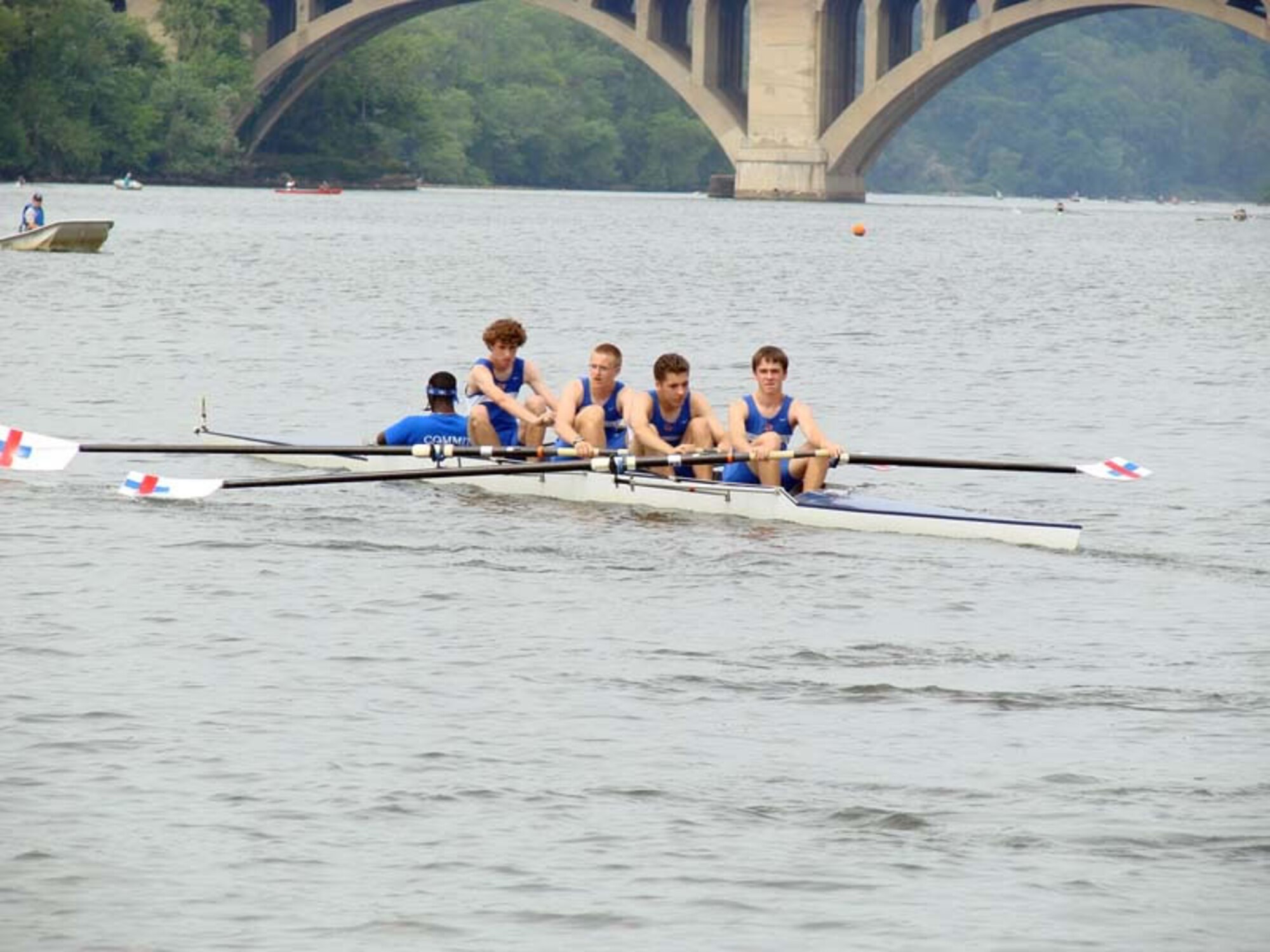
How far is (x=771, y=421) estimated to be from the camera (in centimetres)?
1471

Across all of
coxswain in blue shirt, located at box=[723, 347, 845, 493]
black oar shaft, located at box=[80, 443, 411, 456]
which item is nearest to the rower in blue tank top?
black oar shaft, located at box=[80, 443, 411, 456]

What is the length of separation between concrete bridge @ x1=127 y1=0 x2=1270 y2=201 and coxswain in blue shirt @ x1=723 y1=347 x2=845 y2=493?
65.8 metres

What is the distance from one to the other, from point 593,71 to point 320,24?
51163 millimetres

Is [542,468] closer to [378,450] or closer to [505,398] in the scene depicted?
[378,450]

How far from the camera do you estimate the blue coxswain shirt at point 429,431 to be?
50.9 feet

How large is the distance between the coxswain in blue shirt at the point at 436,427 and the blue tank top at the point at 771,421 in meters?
1.80

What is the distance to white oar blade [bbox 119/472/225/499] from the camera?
13.8 metres

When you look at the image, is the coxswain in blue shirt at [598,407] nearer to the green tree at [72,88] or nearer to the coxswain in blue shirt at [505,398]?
the coxswain in blue shirt at [505,398]

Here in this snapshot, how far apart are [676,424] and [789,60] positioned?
7545 cm

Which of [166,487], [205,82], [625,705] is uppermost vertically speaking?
[205,82]

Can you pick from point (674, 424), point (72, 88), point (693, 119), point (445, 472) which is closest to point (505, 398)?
point (445, 472)

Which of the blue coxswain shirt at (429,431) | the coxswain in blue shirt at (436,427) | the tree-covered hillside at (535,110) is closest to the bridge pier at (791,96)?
the tree-covered hillside at (535,110)

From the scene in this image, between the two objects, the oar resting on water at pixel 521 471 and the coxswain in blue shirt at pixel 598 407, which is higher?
the coxswain in blue shirt at pixel 598 407

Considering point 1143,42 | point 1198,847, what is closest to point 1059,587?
point 1198,847
